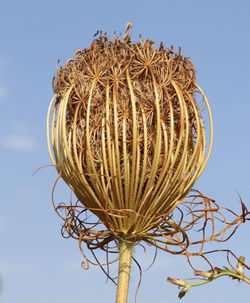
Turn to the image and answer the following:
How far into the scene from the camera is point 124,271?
14.0 feet

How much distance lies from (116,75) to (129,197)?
35.4 inches

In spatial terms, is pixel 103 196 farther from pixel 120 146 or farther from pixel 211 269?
pixel 211 269

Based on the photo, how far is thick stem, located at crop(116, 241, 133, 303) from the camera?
4.22 m

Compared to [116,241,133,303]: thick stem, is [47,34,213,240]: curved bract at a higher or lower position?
higher

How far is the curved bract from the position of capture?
4.12 metres

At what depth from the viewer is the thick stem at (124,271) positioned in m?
4.22

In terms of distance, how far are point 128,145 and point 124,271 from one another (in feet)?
3.08

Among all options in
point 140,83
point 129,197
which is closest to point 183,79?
point 140,83

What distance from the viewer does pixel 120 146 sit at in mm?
4145

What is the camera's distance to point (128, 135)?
4.14 m

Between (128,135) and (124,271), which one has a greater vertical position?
(128,135)

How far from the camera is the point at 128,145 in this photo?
13.6 ft

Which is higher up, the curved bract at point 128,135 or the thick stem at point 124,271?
the curved bract at point 128,135

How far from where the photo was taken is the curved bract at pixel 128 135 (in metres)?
4.12
